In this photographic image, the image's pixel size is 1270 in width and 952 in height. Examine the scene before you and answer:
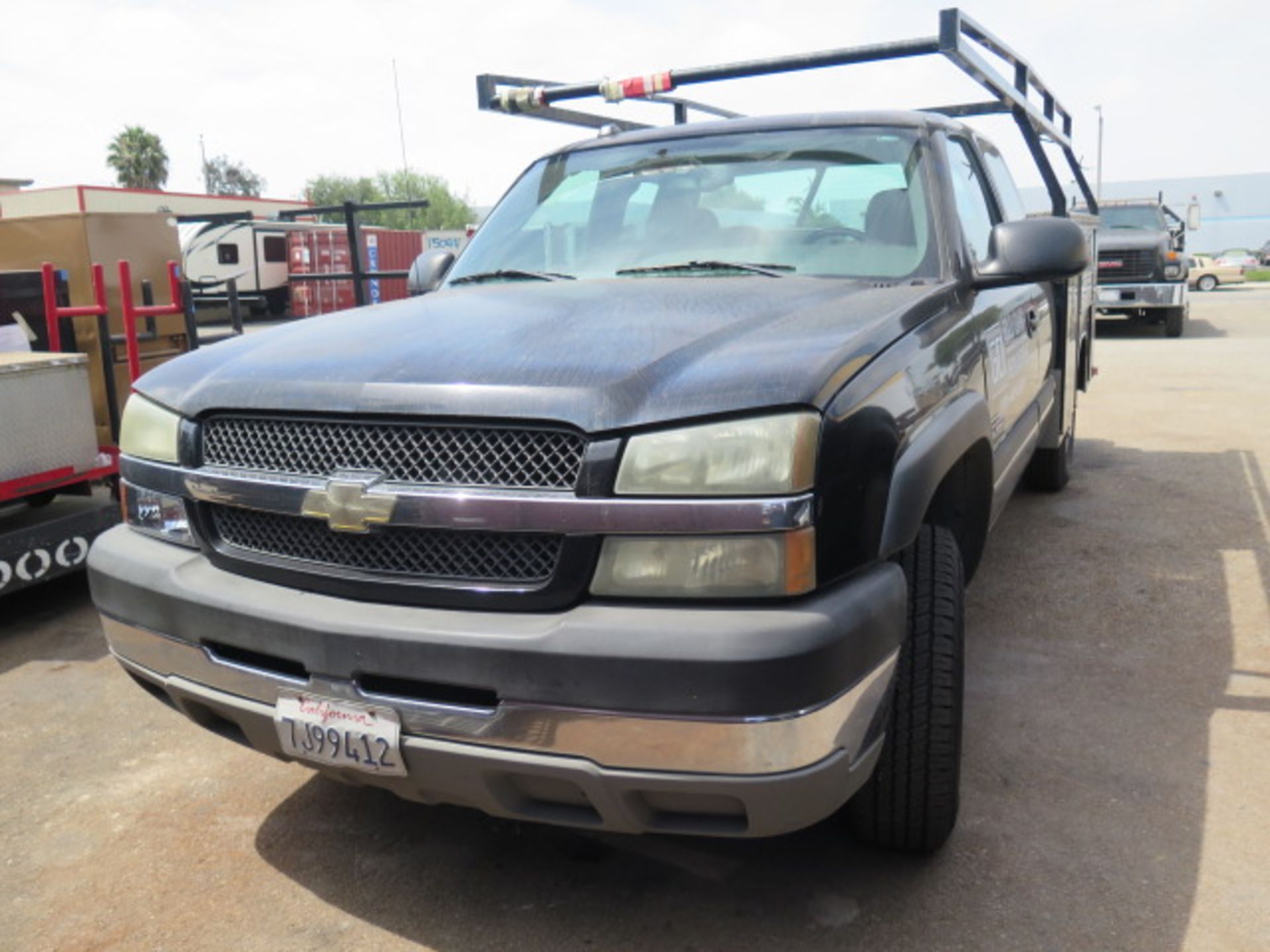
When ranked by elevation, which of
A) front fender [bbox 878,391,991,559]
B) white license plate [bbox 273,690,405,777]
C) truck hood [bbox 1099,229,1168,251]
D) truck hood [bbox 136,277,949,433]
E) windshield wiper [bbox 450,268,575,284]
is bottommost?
white license plate [bbox 273,690,405,777]

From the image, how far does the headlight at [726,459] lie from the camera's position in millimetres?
1873

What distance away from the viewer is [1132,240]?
1611cm

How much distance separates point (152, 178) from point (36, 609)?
216 ft

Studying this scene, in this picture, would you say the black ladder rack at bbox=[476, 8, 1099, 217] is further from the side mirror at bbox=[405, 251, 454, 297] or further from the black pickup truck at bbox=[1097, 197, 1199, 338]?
the black pickup truck at bbox=[1097, 197, 1199, 338]

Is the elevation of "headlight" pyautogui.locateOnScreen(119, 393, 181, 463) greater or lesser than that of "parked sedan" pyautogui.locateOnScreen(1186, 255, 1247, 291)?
greater

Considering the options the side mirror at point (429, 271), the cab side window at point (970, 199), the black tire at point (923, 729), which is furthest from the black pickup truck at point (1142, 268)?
the black tire at point (923, 729)

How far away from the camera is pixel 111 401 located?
5.32 meters

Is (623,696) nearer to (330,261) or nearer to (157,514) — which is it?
(157,514)

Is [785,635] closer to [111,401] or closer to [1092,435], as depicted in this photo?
[111,401]

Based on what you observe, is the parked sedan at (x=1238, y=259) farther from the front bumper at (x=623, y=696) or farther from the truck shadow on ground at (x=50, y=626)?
the front bumper at (x=623, y=696)

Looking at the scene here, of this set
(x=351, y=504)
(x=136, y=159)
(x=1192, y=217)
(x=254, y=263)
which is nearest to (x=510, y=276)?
(x=351, y=504)

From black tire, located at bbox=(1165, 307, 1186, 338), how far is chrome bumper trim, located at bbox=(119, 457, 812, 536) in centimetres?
1670

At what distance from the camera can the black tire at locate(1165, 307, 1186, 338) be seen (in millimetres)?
16438

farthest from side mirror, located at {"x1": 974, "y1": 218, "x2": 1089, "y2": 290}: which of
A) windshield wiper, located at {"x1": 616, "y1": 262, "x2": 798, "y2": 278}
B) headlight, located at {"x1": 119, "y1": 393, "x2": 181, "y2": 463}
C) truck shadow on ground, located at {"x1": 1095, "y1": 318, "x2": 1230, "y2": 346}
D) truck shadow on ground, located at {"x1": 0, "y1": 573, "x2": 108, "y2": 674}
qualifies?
truck shadow on ground, located at {"x1": 1095, "y1": 318, "x2": 1230, "y2": 346}
